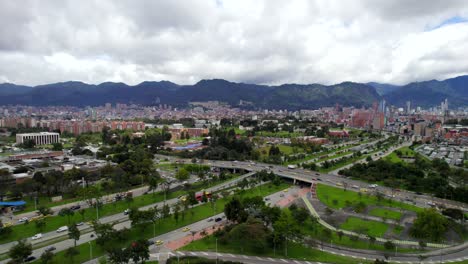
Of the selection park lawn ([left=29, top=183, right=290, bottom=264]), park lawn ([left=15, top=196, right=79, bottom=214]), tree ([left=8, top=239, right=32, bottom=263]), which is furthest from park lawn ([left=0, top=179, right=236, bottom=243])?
tree ([left=8, top=239, right=32, bottom=263])

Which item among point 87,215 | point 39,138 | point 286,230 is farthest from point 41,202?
point 39,138

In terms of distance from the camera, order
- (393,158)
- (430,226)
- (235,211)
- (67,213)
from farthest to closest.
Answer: (393,158)
(67,213)
(235,211)
(430,226)

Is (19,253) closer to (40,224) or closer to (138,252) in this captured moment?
(40,224)

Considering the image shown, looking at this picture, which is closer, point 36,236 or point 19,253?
point 19,253

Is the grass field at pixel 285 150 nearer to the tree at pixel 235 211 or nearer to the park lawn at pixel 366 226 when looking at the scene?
the park lawn at pixel 366 226

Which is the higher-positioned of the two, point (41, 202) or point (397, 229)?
point (397, 229)

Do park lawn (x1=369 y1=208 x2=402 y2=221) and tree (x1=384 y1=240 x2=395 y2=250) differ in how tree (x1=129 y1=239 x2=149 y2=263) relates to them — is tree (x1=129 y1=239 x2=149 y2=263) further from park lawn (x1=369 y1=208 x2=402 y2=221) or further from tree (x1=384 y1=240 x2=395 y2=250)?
park lawn (x1=369 y1=208 x2=402 y2=221)

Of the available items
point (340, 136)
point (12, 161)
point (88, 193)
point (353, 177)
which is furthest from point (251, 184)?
point (340, 136)
